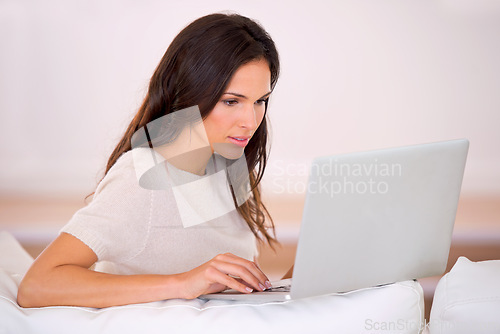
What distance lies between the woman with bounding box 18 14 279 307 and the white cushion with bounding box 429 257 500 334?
34 cm

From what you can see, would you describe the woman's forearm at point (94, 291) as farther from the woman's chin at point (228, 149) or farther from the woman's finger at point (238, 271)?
the woman's chin at point (228, 149)

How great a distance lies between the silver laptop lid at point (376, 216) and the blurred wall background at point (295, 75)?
243 centimetres

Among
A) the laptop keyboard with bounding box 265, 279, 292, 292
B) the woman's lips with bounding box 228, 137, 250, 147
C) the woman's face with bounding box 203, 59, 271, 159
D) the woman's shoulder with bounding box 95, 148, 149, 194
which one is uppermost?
the woman's face with bounding box 203, 59, 271, 159

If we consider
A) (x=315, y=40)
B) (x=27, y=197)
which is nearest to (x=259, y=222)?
(x=315, y=40)

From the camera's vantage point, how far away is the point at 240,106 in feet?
4.81

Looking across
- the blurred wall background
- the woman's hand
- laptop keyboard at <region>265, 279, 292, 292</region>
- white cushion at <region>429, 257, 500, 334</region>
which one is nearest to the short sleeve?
the woman's hand

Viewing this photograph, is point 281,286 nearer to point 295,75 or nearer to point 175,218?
point 175,218

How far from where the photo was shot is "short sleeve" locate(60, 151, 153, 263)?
1159 mm

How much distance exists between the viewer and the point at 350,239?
951 mm

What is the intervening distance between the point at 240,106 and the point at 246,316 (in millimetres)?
657

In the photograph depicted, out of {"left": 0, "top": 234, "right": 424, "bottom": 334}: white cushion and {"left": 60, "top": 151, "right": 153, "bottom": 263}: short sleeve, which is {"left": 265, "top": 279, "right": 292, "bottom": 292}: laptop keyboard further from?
{"left": 60, "top": 151, "right": 153, "bottom": 263}: short sleeve

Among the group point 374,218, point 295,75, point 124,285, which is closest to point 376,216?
point 374,218

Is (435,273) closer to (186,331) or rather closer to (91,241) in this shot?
(186,331)

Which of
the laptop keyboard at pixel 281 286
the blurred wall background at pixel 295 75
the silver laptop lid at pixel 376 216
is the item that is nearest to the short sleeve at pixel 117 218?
the laptop keyboard at pixel 281 286
